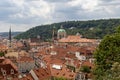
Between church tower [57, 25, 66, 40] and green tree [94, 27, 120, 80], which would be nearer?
green tree [94, 27, 120, 80]

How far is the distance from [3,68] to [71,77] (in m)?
10.5

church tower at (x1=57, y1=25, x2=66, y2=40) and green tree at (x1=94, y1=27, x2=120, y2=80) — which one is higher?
green tree at (x1=94, y1=27, x2=120, y2=80)

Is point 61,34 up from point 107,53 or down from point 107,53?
down

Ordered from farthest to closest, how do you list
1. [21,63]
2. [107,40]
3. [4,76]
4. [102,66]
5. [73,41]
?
[73,41] → [21,63] → [4,76] → [107,40] → [102,66]

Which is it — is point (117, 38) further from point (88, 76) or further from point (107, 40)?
point (88, 76)

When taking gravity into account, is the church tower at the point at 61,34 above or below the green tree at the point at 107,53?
below

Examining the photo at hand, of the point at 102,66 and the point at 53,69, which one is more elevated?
the point at 102,66

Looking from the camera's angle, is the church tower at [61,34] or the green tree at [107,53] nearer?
the green tree at [107,53]

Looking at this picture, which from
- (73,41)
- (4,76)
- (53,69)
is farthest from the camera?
(73,41)

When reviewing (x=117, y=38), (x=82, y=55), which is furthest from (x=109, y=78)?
(x=82, y=55)

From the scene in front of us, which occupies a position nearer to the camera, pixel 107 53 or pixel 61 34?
pixel 107 53

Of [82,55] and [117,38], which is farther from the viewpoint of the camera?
[82,55]

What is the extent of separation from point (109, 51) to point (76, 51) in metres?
70.6

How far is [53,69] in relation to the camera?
63.4m
